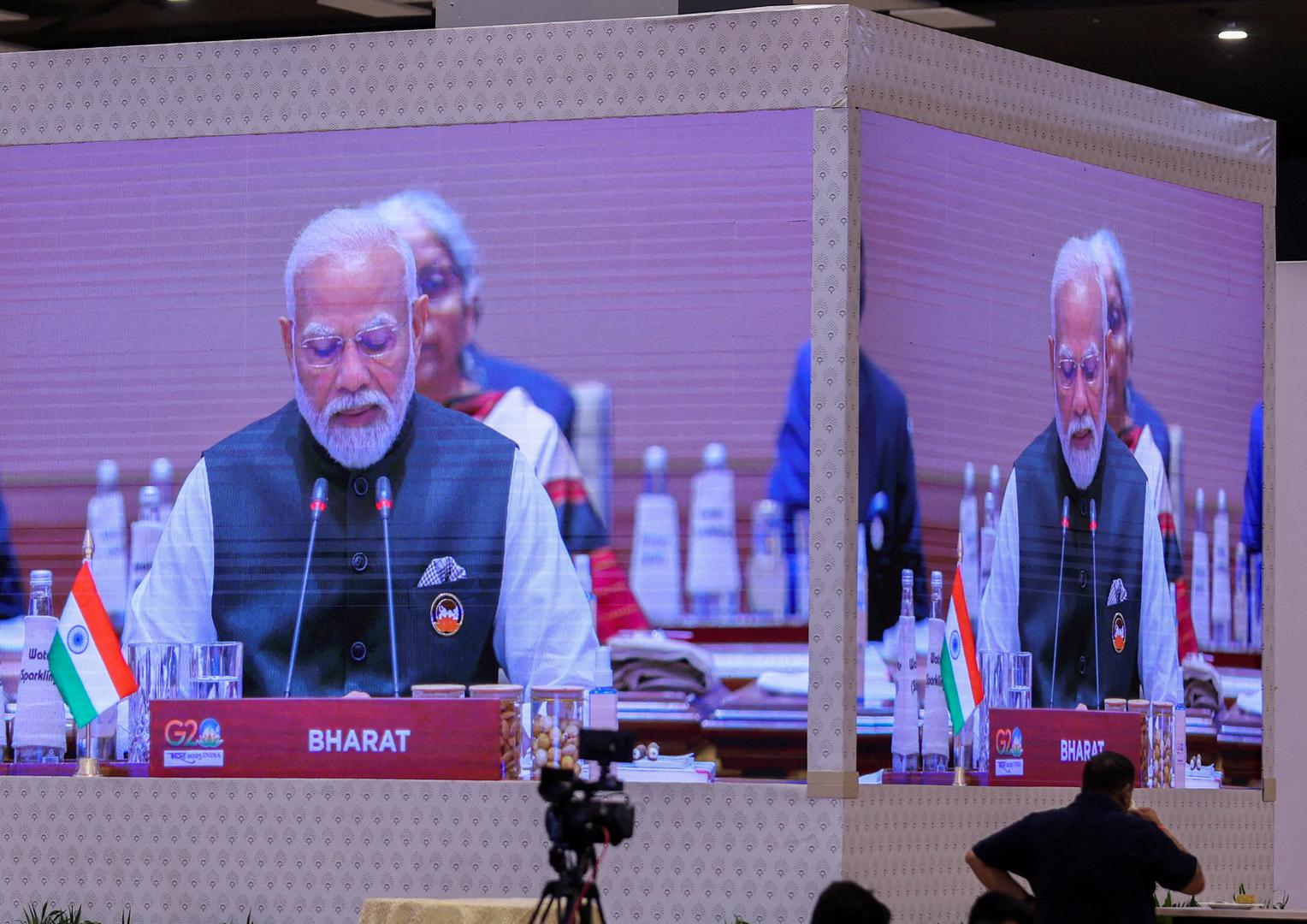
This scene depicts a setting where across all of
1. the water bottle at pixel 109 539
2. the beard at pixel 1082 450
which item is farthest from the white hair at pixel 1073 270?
the water bottle at pixel 109 539

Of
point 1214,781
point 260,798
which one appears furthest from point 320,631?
point 1214,781

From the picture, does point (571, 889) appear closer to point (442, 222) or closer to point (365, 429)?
point (365, 429)

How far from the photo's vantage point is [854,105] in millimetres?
7453

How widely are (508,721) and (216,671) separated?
4.01 feet

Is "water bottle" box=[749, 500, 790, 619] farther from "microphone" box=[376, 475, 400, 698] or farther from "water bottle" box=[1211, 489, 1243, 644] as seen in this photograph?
"water bottle" box=[1211, 489, 1243, 644]

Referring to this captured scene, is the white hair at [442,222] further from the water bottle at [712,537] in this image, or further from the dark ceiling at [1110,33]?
the dark ceiling at [1110,33]

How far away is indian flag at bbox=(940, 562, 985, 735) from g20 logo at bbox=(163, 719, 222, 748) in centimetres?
285

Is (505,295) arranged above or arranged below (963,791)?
above

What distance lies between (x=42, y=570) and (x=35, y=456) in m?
0.48

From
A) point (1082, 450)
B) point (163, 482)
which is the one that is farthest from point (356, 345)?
point (1082, 450)

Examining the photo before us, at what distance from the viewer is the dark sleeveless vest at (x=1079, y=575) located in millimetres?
8156

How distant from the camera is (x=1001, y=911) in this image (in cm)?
460

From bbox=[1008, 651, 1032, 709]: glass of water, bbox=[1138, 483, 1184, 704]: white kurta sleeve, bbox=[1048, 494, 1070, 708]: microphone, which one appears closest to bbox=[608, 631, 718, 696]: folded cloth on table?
bbox=[1008, 651, 1032, 709]: glass of water

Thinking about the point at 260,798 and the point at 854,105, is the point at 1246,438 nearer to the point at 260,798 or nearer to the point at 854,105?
the point at 854,105
